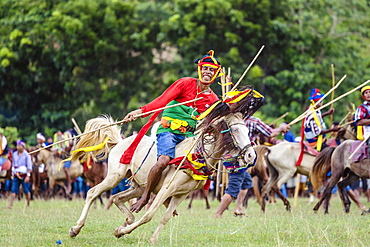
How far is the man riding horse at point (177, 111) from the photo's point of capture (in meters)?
8.58

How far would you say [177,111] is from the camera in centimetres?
890

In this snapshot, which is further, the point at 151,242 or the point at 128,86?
the point at 128,86

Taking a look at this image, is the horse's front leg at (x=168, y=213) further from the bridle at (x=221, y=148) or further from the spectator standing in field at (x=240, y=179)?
the spectator standing in field at (x=240, y=179)

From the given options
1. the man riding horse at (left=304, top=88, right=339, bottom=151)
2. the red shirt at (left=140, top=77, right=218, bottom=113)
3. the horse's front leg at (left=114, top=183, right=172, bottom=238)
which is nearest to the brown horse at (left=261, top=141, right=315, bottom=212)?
the man riding horse at (left=304, top=88, right=339, bottom=151)

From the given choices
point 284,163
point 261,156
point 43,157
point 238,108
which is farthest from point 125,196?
point 43,157

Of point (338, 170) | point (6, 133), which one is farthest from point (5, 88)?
point (338, 170)

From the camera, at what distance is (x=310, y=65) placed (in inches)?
997

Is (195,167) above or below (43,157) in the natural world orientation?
above

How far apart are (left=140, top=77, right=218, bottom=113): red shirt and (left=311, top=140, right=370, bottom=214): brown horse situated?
18.2 ft

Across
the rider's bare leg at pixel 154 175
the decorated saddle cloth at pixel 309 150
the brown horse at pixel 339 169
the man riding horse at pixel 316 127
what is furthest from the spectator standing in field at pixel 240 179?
the rider's bare leg at pixel 154 175

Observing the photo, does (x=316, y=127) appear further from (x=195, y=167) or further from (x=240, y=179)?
(x=195, y=167)

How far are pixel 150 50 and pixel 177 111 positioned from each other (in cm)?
2030

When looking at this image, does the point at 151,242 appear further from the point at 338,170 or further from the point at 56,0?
the point at 56,0

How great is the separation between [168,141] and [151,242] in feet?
4.55
